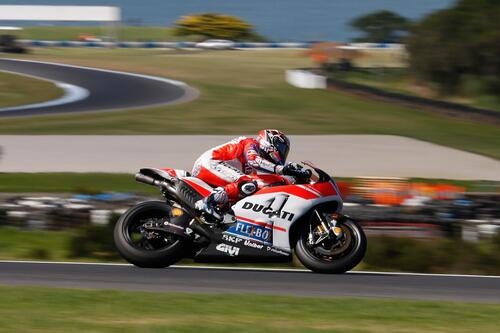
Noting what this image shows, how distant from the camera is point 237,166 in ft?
37.7

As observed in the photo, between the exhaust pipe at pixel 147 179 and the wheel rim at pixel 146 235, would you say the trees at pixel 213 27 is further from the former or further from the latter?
the wheel rim at pixel 146 235

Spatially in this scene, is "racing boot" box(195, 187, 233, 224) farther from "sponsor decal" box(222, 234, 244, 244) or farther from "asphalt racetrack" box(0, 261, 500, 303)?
"asphalt racetrack" box(0, 261, 500, 303)

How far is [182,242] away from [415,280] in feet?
8.46

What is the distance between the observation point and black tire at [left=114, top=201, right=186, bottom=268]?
1097 centimetres

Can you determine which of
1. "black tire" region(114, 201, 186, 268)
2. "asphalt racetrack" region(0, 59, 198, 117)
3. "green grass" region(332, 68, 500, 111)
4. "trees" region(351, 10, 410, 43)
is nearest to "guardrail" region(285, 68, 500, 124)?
A: "green grass" region(332, 68, 500, 111)

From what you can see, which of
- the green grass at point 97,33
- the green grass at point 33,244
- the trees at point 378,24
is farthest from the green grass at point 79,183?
the trees at point 378,24

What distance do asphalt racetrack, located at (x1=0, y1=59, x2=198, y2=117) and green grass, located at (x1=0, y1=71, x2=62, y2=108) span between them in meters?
0.76

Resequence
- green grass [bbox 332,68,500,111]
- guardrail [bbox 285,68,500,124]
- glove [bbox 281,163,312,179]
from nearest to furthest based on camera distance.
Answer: glove [bbox 281,163,312,179], guardrail [bbox 285,68,500,124], green grass [bbox 332,68,500,111]

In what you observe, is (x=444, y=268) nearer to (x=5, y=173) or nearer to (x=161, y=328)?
(x=161, y=328)

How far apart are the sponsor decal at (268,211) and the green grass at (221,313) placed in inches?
→ 73.1

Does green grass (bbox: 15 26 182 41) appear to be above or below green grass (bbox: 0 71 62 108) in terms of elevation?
below

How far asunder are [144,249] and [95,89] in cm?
3996

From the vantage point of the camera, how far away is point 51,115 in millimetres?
39688

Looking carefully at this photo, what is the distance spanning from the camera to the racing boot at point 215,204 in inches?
436
